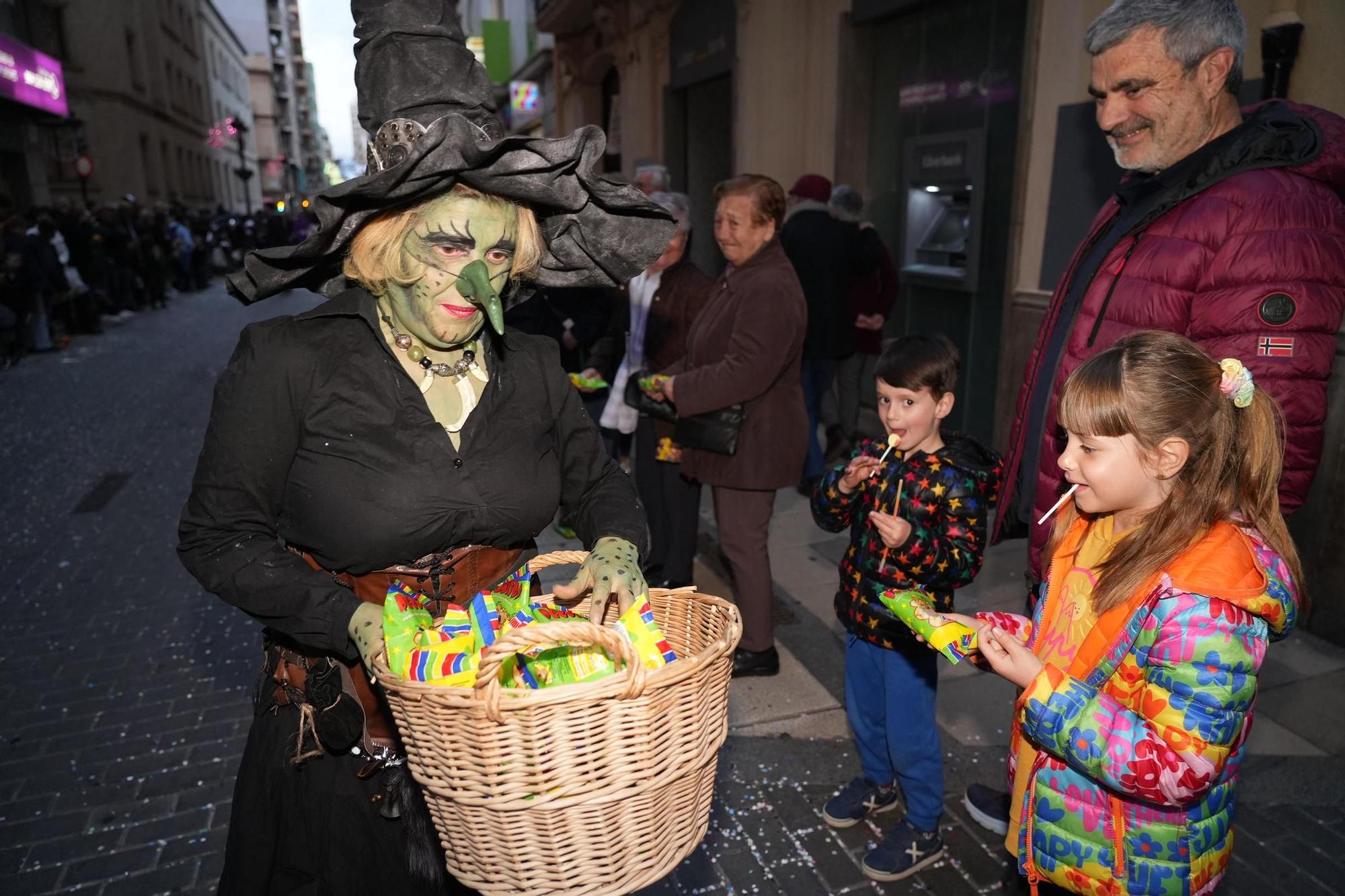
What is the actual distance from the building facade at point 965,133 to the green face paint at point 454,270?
370cm

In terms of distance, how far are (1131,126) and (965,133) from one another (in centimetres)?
438

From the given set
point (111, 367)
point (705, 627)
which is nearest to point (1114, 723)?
point (705, 627)

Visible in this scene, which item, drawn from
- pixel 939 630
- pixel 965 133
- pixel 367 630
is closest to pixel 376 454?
pixel 367 630

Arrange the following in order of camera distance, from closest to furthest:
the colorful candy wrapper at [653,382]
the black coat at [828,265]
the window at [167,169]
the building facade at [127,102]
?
1. the colorful candy wrapper at [653,382]
2. the black coat at [828,265]
3. the building facade at [127,102]
4. the window at [167,169]

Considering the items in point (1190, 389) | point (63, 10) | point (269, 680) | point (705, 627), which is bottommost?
point (269, 680)

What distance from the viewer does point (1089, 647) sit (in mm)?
1698

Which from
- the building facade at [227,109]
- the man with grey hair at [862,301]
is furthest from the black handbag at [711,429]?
the building facade at [227,109]

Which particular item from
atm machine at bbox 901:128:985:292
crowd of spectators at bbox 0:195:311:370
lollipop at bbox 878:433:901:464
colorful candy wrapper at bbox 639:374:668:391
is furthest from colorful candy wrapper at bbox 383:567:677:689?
crowd of spectators at bbox 0:195:311:370

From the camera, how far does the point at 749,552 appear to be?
12.1 feet

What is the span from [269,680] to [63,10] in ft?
107

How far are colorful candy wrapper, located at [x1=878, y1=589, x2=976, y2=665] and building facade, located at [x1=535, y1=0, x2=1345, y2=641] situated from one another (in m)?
3.10

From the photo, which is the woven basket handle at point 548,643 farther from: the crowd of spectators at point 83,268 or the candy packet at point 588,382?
the crowd of spectators at point 83,268

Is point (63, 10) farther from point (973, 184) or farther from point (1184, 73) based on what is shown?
point (1184, 73)

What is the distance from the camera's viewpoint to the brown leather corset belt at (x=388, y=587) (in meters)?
1.81
